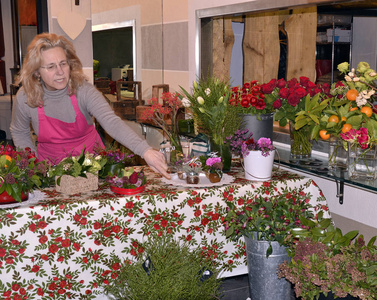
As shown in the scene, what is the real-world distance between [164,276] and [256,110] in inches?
48.6

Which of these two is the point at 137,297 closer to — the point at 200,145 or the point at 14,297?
the point at 14,297

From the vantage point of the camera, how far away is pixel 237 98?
3182 millimetres

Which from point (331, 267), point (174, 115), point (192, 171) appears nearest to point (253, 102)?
point (174, 115)

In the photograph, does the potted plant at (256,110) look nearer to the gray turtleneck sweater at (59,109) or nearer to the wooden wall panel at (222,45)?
the gray turtleneck sweater at (59,109)

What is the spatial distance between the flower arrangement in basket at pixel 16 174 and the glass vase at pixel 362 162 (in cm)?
153

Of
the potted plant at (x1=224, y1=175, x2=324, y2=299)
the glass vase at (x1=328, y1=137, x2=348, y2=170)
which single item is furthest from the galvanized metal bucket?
the glass vase at (x1=328, y1=137, x2=348, y2=170)

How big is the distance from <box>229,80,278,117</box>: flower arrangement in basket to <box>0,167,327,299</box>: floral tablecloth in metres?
0.51

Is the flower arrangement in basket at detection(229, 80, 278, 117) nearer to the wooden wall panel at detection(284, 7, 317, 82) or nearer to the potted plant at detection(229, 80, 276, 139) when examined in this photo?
the potted plant at detection(229, 80, 276, 139)

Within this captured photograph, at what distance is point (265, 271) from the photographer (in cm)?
258

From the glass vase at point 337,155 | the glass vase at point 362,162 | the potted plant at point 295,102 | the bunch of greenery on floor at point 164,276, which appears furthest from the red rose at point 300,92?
the bunch of greenery on floor at point 164,276

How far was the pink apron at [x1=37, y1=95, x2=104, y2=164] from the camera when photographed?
116 inches

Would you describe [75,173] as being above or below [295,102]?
below

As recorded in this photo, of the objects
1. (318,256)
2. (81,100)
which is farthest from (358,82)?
(81,100)

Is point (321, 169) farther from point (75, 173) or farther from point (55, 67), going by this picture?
point (55, 67)
